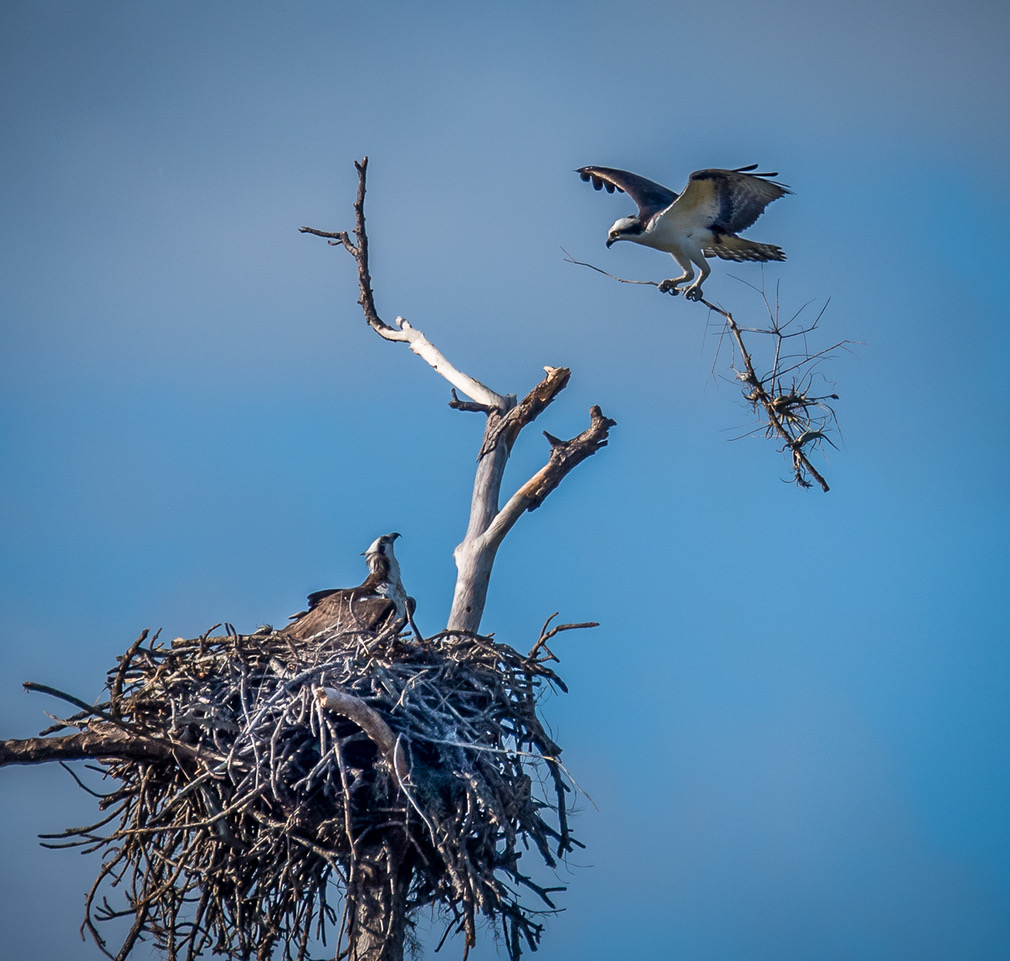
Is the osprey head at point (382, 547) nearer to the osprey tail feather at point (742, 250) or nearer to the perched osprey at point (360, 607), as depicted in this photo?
the perched osprey at point (360, 607)

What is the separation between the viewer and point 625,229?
10.2 metres

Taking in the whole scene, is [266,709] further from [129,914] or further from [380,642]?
[129,914]

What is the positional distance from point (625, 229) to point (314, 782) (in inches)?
235

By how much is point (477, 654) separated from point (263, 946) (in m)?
2.26

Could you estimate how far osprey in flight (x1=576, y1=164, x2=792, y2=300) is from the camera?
9.52m

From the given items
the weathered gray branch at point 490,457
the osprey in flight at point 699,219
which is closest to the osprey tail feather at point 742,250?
the osprey in flight at point 699,219

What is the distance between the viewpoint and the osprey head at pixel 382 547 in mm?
9469

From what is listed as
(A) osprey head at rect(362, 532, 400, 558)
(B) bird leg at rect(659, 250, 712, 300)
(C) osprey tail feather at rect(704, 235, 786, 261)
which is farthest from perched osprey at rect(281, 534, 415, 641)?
(C) osprey tail feather at rect(704, 235, 786, 261)

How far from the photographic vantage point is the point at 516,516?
9148mm

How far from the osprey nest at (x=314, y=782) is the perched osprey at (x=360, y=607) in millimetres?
626

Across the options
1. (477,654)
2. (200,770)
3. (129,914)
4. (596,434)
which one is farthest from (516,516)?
(129,914)

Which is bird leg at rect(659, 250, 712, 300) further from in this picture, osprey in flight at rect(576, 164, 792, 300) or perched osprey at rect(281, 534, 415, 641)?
perched osprey at rect(281, 534, 415, 641)

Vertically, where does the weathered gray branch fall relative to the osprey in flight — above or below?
below

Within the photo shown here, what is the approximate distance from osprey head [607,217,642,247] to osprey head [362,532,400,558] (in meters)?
3.53
